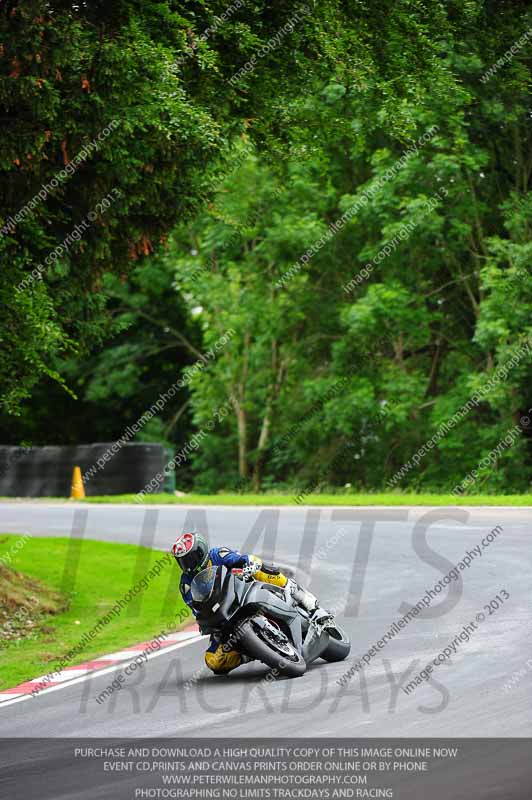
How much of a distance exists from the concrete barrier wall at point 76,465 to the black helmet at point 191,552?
22810mm

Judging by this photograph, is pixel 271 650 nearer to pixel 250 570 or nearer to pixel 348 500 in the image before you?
pixel 250 570

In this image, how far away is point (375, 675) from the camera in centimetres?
1032

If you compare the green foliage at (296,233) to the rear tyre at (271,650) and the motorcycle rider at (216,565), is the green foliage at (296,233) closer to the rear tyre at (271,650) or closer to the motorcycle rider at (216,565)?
the motorcycle rider at (216,565)

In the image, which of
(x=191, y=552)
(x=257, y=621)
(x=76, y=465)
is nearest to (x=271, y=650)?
(x=257, y=621)

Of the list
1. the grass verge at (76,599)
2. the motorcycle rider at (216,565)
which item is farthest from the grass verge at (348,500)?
the motorcycle rider at (216,565)

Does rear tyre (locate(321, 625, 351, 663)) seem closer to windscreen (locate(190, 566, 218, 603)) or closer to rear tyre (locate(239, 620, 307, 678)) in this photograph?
rear tyre (locate(239, 620, 307, 678))

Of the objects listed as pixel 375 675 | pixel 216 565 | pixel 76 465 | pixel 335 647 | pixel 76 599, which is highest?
pixel 375 675

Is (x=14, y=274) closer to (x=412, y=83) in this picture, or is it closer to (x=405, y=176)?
(x=412, y=83)

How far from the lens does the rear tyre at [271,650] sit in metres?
10.5

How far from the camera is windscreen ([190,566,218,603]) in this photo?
10648mm

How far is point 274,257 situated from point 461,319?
5.94 metres

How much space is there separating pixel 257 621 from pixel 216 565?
613mm

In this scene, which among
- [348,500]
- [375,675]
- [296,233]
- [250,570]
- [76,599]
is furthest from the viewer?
[296,233]

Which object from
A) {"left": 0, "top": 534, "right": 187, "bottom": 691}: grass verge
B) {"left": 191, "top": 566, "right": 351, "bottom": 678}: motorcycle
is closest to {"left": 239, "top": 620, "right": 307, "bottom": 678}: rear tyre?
{"left": 191, "top": 566, "right": 351, "bottom": 678}: motorcycle
